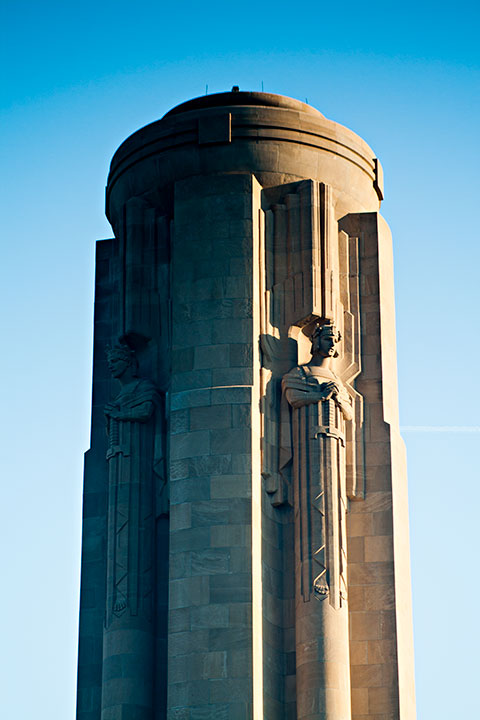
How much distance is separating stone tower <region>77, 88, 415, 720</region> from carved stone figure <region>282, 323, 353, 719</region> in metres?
0.04

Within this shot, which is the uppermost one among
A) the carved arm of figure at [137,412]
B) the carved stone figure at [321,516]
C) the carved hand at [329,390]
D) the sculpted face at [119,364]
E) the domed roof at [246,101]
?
the domed roof at [246,101]

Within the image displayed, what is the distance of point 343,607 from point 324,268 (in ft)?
25.0

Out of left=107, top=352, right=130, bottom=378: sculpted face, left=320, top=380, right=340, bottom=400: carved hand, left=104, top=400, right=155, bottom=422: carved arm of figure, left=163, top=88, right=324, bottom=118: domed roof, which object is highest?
left=163, top=88, right=324, bottom=118: domed roof

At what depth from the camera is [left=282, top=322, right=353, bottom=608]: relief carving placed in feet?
126

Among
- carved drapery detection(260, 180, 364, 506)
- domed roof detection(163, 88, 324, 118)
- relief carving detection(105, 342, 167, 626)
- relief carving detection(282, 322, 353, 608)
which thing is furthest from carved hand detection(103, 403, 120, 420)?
domed roof detection(163, 88, 324, 118)

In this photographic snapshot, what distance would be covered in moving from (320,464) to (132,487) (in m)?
4.21

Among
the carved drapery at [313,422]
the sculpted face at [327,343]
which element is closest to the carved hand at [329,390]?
the carved drapery at [313,422]

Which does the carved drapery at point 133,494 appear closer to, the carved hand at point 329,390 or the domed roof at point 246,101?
the carved hand at point 329,390

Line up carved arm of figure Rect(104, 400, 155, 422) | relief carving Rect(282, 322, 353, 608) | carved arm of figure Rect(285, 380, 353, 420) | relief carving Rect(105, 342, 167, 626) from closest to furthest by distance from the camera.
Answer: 1. relief carving Rect(282, 322, 353, 608)
2. relief carving Rect(105, 342, 167, 626)
3. carved arm of figure Rect(285, 380, 353, 420)
4. carved arm of figure Rect(104, 400, 155, 422)

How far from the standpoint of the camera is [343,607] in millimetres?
38406

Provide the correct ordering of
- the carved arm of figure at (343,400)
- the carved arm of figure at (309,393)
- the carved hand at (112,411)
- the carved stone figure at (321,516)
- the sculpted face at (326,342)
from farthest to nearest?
the carved hand at (112,411)
the sculpted face at (326,342)
the carved arm of figure at (343,400)
the carved arm of figure at (309,393)
the carved stone figure at (321,516)

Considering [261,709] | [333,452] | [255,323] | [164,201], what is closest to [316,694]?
[261,709]

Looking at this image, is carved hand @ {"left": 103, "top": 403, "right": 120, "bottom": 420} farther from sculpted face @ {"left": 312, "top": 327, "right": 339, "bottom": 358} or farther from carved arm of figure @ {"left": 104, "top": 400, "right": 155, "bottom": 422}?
sculpted face @ {"left": 312, "top": 327, "right": 339, "bottom": 358}

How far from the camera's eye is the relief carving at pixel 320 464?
126ft
